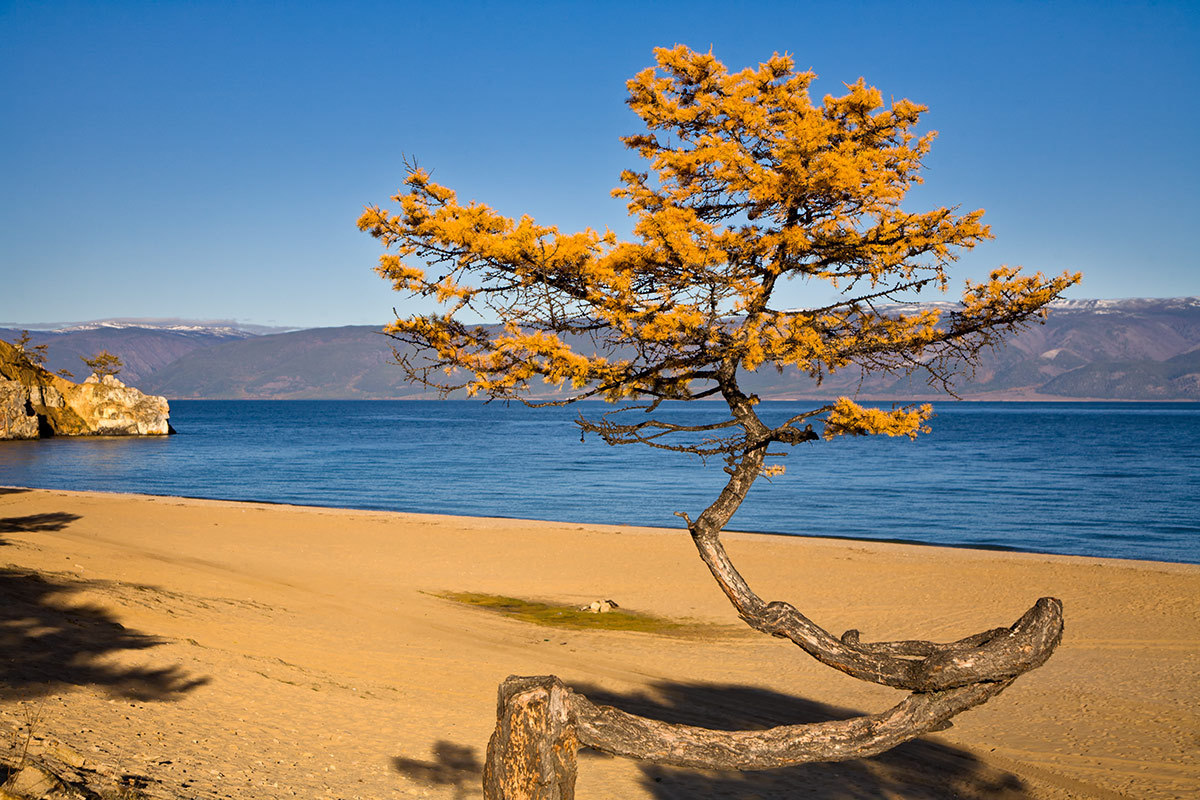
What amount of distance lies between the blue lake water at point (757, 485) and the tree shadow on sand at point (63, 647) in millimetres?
23265

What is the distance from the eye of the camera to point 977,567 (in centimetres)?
2084

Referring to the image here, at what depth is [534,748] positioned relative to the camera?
11.1 ft

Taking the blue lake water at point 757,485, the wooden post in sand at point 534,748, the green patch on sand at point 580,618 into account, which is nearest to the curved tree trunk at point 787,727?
the wooden post in sand at point 534,748

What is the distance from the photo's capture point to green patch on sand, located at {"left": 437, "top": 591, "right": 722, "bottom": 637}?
14.6m

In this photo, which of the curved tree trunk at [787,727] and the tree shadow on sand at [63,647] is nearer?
the curved tree trunk at [787,727]

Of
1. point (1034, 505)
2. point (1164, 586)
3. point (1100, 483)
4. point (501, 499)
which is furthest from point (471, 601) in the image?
point (1100, 483)

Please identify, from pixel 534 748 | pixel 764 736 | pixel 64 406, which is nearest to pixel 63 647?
pixel 534 748

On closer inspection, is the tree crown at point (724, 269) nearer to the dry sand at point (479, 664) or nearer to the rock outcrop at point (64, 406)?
the dry sand at point (479, 664)

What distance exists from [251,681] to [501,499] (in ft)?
102

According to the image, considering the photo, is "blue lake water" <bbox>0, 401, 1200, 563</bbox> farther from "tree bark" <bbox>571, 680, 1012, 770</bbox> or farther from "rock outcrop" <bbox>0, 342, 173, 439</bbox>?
"tree bark" <bbox>571, 680, 1012, 770</bbox>

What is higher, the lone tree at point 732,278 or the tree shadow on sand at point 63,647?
the lone tree at point 732,278

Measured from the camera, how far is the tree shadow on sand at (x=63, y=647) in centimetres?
779

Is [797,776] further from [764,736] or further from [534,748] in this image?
[534,748]

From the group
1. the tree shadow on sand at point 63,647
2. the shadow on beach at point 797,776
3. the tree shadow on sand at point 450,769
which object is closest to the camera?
the tree shadow on sand at point 450,769
